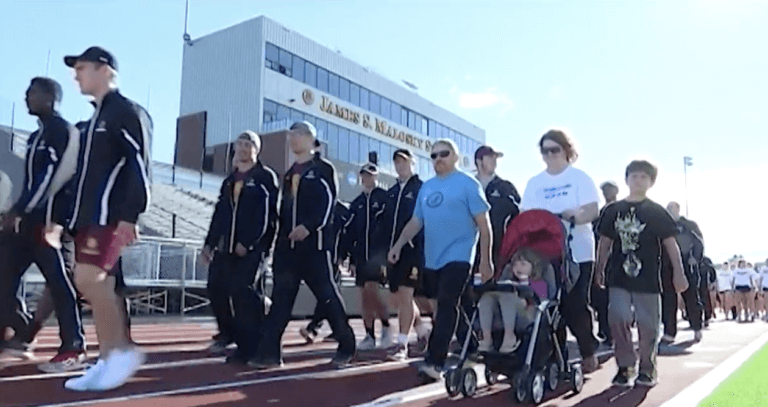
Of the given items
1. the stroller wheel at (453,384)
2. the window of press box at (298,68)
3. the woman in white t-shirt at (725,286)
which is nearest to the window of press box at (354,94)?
the window of press box at (298,68)

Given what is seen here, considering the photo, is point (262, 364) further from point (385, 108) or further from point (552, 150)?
point (385, 108)

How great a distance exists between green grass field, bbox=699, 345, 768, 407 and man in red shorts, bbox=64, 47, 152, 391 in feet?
12.3

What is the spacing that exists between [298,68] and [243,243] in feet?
125

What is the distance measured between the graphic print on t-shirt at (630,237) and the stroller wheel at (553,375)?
1188mm

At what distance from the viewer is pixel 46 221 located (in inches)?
215

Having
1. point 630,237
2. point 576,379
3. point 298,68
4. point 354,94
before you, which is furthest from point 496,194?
point 354,94

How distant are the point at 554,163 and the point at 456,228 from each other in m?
1.13

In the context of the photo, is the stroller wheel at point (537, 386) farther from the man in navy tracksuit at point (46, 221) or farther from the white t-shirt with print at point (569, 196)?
the man in navy tracksuit at point (46, 221)

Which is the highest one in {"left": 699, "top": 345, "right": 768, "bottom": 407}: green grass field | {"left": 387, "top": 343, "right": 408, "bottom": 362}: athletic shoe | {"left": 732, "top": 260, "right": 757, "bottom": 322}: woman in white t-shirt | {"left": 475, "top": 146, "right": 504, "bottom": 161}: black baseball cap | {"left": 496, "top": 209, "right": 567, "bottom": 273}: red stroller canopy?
{"left": 475, "top": 146, "right": 504, "bottom": 161}: black baseball cap

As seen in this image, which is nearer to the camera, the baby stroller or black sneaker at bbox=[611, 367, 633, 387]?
the baby stroller

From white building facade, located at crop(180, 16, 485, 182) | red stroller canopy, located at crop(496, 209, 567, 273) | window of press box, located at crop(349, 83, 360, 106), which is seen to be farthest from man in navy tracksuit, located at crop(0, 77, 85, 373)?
window of press box, located at crop(349, 83, 360, 106)

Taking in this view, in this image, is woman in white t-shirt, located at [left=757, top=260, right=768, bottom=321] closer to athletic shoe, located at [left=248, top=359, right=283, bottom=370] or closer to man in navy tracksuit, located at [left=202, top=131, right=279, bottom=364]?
man in navy tracksuit, located at [left=202, top=131, right=279, bottom=364]

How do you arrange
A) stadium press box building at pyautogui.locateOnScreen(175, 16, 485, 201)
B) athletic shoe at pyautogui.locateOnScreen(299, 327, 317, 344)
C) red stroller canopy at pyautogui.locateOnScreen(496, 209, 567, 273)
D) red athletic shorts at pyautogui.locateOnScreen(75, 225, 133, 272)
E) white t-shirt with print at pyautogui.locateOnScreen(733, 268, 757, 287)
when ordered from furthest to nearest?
stadium press box building at pyautogui.locateOnScreen(175, 16, 485, 201) < white t-shirt with print at pyautogui.locateOnScreen(733, 268, 757, 287) < athletic shoe at pyautogui.locateOnScreen(299, 327, 317, 344) < red stroller canopy at pyautogui.locateOnScreen(496, 209, 567, 273) < red athletic shorts at pyautogui.locateOnScreen(75, 225, 133, 272)

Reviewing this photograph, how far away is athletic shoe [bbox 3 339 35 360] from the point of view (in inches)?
243
